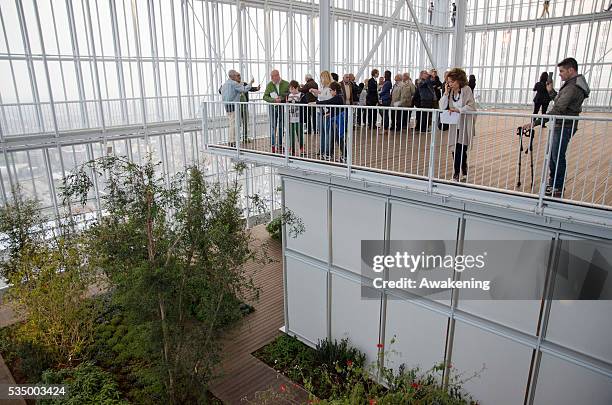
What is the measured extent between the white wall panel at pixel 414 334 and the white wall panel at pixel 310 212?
1.86 metres

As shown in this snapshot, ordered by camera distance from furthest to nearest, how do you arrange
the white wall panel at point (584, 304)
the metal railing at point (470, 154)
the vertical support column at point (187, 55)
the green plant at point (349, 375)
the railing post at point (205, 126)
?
the vertical support column at point (187, 55)
the railing post at point (205, 126)
the green plant at point (349, 375)
the white wall panel at point (584, 304)
the metal railing at point (470, 154)

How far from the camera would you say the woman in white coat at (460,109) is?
19.3 ft

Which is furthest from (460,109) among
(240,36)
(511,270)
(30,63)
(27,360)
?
(240,36)

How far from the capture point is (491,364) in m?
6.96

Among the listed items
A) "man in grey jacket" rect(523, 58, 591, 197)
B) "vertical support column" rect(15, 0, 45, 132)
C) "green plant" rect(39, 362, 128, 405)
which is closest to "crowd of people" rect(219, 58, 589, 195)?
"man in grey jacket" rect(523, 58, 591, 197)

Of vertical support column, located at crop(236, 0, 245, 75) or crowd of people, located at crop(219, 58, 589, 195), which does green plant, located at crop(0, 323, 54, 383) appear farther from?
vertical support column, located at crop(236, 0, 245, 75)

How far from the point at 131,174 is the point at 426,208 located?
482cm

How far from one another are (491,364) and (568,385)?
1.07m

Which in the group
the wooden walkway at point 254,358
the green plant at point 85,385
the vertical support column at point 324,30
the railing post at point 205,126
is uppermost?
the vertical support column at point 324,30

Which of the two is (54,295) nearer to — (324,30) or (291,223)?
(291,223)

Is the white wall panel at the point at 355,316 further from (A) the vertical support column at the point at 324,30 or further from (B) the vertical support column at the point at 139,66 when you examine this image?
(B) the vertical support column at the point at 139,66

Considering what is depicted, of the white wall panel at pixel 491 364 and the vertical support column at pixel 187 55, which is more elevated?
the vertical support column at pixel 187 55

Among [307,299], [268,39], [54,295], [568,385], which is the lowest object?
[307,299]

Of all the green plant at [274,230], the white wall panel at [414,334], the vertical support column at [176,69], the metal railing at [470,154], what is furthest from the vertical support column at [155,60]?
the white wall panel at [414,334]
